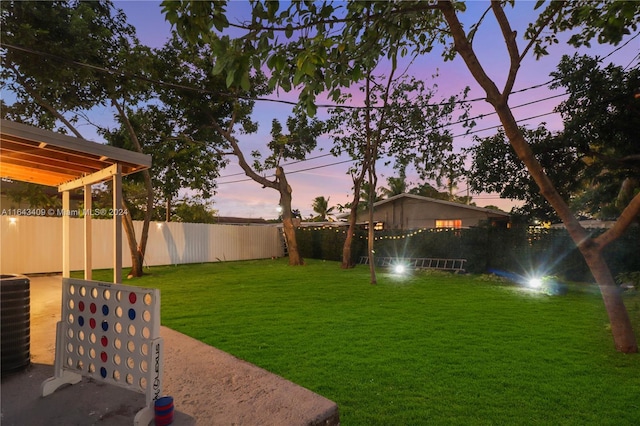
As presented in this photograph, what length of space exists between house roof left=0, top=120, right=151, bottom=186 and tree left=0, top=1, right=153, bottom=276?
2.85 metres

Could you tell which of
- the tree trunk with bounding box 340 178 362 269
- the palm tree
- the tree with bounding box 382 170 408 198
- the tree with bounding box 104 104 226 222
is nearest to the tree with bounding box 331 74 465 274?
the tree trunk with bounding box 340 178 362 269

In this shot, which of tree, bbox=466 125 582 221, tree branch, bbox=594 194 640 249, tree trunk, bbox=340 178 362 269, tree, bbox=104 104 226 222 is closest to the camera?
tree branch, bbox=594 194 640 249

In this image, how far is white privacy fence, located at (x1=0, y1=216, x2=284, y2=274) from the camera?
1192 centimetres

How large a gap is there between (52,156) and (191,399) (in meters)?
4.95

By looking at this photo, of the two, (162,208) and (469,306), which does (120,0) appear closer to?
(469,306)

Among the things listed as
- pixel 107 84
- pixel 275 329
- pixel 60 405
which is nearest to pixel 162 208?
pixel 107 84

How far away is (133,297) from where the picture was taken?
2740 millimetres

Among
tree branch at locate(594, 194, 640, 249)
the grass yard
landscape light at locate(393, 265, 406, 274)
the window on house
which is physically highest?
the window on house

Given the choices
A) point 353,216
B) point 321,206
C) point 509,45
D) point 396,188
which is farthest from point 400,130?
point 321,206

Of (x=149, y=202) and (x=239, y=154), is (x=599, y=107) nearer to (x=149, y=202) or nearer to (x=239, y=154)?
(x=239, y=154)

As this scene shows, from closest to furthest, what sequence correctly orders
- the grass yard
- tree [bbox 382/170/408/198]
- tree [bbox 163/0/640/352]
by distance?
tree [bbox 163/0/640/352] → the grass yard → tree [bbox 382/170/408/198]

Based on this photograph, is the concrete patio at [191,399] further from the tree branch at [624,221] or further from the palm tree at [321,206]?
the palm tree at [321,206]

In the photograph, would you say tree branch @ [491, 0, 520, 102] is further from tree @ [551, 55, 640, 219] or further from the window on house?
the window on house

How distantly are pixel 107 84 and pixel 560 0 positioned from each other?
38.3ft
